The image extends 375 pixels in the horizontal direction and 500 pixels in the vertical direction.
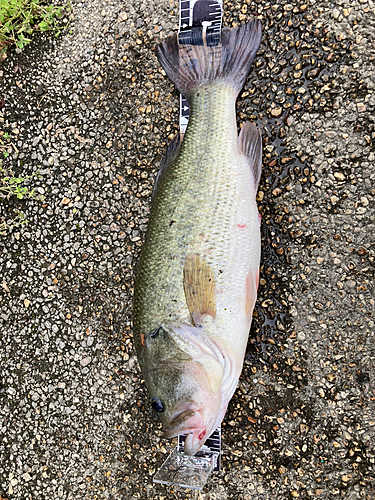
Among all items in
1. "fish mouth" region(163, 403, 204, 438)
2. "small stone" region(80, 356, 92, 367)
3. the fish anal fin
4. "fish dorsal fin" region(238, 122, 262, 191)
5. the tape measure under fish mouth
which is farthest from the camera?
"small stone" region(80, 356, 92, 367)

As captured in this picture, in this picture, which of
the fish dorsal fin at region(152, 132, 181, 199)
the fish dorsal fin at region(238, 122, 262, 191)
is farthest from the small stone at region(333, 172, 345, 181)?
the fish dorsal fin at region(152, 132, 181, 199)

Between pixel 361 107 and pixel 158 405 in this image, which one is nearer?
pixel 158 405

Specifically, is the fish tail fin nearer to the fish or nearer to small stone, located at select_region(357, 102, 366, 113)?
the fish

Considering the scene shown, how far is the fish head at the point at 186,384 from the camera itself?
6.34 ft

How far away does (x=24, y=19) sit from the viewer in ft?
10.2

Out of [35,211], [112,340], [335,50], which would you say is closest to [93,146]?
[35,211]

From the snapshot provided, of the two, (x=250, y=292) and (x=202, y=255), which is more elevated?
(x=202, y=255)

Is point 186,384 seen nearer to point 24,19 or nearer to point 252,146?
point 252,146

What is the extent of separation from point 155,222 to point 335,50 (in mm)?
1698

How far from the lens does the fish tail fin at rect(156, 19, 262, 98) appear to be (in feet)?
7.82

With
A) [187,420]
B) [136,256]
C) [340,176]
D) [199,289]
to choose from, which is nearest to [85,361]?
[136,256]

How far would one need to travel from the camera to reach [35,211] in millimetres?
3094

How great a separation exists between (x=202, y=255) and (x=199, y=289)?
0.20 m

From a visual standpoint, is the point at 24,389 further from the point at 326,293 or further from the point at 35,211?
the point at 326,293
